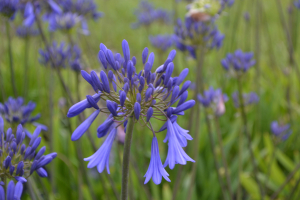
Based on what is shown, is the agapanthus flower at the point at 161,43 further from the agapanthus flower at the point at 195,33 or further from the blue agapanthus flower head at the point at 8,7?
the blue agapanthus flower head at the point at 8,7

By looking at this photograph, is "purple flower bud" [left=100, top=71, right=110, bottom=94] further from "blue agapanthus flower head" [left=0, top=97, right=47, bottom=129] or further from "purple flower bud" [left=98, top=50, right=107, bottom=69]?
"blue agapanthus flower head" [left=0, top=97, right=47, bottom=129]

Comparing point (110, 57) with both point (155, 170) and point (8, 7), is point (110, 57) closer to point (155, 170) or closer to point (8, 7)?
point (155, 170)

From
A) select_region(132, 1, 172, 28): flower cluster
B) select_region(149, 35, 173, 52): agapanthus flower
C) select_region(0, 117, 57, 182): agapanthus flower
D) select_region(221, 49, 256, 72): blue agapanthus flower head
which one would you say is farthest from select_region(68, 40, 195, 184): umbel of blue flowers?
select_region(132, 1, 172, 28): flower cluster

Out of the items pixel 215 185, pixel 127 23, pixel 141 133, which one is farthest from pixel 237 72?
pixel 127 23

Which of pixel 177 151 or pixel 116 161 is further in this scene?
pixel 116 161

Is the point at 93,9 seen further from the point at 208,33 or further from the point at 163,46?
the point at 208,33

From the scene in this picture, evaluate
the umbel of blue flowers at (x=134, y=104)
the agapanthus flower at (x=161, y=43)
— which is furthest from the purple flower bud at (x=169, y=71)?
the agapanthus flower at (x=161, y=43)

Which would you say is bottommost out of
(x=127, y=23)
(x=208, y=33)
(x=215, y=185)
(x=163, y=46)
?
(x=215, y=185)
